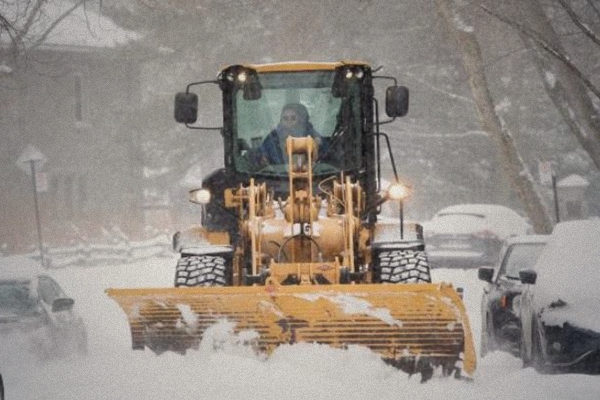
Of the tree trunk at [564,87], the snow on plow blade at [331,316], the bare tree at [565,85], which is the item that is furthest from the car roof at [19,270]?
the tree trunk at [564,87]

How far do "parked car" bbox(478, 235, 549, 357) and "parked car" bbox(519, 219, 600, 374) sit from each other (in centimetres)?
102

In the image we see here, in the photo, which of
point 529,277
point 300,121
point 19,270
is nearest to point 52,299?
point 19,270

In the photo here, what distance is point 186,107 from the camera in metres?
9.96

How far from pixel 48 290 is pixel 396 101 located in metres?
4.67

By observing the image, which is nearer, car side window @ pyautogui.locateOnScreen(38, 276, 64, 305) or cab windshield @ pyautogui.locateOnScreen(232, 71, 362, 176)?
cab windshield @ pyautogui.locateOnScreen(232, 71, 362, 176)

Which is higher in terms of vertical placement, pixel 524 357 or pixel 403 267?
pixel 403 267

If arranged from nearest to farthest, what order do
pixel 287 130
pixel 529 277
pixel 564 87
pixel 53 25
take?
pixel 529 277, pixel 287 130, pixel 564 87, pixel 53 25

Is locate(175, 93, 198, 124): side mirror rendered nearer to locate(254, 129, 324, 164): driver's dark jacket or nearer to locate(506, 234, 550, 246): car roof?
locate(254, 129, 324, 164): driver's dark jacket

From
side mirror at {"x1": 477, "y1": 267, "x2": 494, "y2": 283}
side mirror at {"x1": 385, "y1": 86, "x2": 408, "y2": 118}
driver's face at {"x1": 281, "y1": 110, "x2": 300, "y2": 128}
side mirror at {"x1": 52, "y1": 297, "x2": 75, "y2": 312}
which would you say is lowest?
side mirror at {"x1": 52, "y1": 297, "x2": 75, "y2": 312}

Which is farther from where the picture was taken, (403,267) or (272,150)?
(272,150)

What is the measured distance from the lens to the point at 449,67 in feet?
109

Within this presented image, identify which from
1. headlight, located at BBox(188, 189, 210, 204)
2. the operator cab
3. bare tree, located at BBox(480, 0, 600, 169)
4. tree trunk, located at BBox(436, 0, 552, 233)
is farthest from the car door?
tree trunk, located at BBox(436, 0, 552, 233)

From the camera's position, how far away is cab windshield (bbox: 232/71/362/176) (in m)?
10.0

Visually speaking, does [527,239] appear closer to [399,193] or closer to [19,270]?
[399,193]
